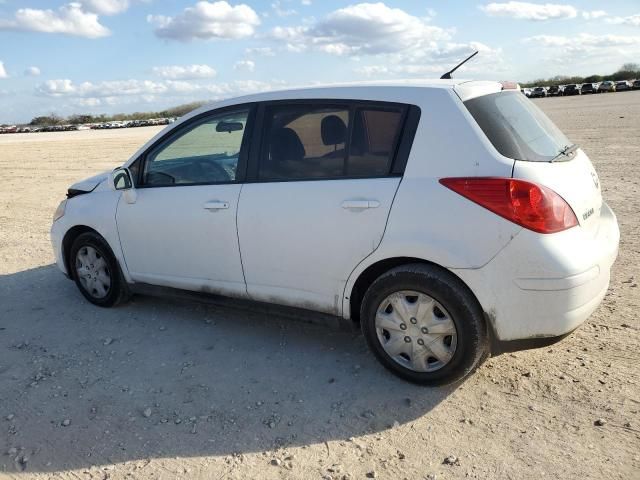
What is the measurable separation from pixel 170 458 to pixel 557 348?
8.65ft

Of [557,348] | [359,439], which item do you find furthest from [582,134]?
[359,439]

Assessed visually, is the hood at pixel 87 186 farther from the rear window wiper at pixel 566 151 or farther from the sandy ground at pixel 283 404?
the rear window wiper at pixel 566 151

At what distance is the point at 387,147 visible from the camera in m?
3.51

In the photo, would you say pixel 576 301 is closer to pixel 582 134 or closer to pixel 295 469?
pixel 295 469

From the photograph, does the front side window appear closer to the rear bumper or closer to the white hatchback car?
the white hatchback car

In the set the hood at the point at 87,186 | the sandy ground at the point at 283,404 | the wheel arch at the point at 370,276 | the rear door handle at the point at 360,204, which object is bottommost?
the sandy ground at the point at 283,404

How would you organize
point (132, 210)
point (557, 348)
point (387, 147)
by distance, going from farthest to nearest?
point (132, 210) < point (557, 348) < point (387, 147)

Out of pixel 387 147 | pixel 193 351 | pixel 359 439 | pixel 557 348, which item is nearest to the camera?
pixel 359 439

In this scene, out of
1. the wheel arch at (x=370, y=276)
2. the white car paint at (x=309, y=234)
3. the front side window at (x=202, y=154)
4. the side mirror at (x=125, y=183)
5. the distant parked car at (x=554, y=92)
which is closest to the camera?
the wheel arch at (x=370, y=276)

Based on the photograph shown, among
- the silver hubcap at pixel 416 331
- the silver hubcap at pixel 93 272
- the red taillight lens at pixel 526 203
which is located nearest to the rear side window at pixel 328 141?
the red taillight lens at pixel 526 203

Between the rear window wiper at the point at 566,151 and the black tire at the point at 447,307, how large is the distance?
3.19 feet

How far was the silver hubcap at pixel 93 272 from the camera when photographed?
512 cm

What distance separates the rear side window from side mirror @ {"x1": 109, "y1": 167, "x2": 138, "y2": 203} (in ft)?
4.37

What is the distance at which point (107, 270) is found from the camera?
16.7ft
